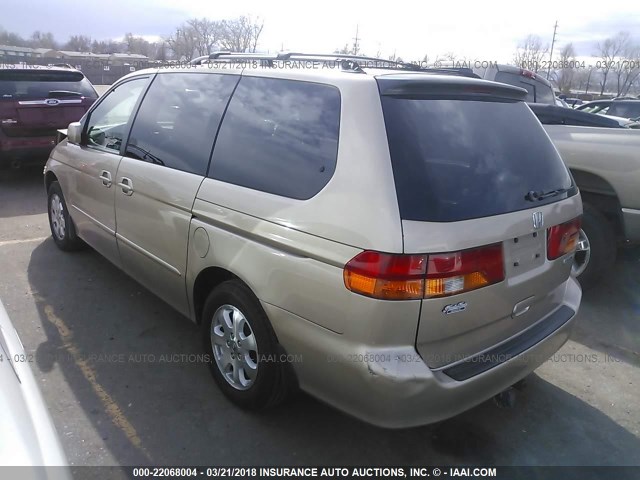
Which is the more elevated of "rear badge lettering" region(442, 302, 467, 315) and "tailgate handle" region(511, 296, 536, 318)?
"rear badge lettering" region(442, 302, 467, 315)

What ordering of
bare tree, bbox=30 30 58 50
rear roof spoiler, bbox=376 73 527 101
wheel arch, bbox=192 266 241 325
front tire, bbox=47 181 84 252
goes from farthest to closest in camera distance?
bare tree, bbox=30 30 58 50 → front tire, bbox=47 181 84 252 → wheel arch, bbox=192 266 241 325 → rear roof spoiler, bbox=376 73 527 101

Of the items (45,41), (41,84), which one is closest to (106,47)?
(45,41)

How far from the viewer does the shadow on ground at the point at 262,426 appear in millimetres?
2553

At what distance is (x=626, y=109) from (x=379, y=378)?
543 inches

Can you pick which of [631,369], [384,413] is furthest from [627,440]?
[384,413]

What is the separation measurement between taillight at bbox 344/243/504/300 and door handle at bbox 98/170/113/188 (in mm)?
2454

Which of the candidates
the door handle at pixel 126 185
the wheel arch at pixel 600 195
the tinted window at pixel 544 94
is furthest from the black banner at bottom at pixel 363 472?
the tinted window at pixel 544 94

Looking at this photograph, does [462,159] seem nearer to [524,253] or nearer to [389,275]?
[524,253]

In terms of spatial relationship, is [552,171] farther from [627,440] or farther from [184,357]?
[184,357]

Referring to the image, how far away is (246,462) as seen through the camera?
248 cm

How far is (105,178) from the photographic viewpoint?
380cm

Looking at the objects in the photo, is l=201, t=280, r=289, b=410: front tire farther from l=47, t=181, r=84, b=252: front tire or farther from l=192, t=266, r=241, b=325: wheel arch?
l=47, t=181, r=84, b=252: front tire

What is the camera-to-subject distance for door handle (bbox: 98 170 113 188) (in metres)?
3.74

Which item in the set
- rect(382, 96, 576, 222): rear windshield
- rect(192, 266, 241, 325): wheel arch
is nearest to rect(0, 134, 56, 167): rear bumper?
rect(192, 266, 241, 325): wheel arch
